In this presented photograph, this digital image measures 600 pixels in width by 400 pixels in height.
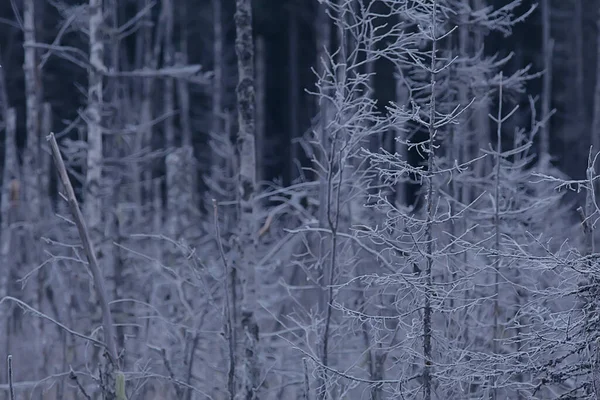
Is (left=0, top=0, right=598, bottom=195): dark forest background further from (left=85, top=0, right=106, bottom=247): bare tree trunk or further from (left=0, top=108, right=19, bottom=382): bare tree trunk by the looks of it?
(left=85, top=0, right=106, bottom=247): bare tree trunk

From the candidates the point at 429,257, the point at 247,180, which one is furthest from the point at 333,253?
the point at 247,180

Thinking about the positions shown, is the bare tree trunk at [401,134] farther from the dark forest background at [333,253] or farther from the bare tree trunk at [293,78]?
the bare tree trunk at [293,78]

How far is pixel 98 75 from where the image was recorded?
35.6 ft

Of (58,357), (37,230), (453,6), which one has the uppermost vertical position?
(453,6)

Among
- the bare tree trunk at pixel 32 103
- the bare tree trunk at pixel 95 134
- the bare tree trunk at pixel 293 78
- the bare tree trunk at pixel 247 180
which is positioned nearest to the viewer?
the bare tree trunk at pixel 247 180

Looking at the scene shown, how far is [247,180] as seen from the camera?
349 inches

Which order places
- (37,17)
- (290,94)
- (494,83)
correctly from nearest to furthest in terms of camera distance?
(494,83) < (37,17) < (290,94)

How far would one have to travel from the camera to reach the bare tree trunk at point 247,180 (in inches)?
345

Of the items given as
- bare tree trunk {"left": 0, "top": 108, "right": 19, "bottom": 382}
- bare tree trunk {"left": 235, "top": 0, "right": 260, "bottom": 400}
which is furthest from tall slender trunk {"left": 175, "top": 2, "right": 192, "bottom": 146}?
bare tree trunk {"left": 235, "top": 0, "right": 260, "bottom": 400}

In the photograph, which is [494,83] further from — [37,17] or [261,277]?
[37,17]

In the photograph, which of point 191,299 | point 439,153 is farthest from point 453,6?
point 191,299

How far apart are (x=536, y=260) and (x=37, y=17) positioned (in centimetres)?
1411

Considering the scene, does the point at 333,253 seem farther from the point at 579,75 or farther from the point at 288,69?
the point at 288,69

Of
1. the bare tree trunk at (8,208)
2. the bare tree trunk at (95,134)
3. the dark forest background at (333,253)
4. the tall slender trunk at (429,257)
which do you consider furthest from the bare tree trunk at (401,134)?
the bare tree trunk at (8,208)
